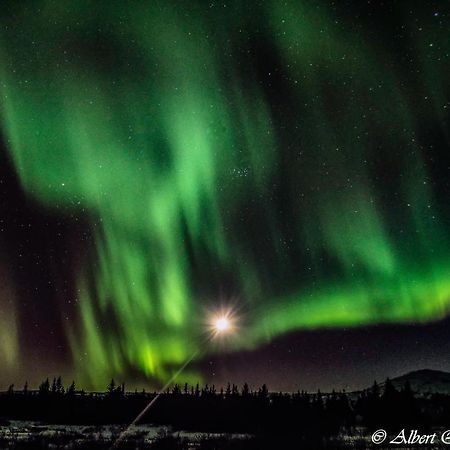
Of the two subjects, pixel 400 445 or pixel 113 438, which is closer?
pixel 400 445

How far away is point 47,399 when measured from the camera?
93812 mm

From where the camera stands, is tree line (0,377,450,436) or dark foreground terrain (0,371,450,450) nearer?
dark foreground terrain (0,371,450,450)

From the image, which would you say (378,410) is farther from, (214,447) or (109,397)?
(109,397)

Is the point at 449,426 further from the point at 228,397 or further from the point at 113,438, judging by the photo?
the point at 228,397

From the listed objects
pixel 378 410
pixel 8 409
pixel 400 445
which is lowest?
pixel 400 445

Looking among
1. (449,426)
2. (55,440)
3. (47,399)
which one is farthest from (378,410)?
(47,399)

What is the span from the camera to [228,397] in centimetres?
9850

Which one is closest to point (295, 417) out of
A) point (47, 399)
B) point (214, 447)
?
point (214, 447)

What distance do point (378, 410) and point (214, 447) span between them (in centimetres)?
3068

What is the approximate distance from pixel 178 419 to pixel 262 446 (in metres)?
37.9

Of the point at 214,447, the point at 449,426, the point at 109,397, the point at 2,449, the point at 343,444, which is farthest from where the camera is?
the point at 109,397

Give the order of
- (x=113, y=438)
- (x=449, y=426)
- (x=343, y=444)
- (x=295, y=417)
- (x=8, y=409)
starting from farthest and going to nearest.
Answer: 1. (x=8, y=409)
2. (x=295, y=417)
3. (x=449, y=426)
4. (x=113, y=438)
5. (x=343, y=444)

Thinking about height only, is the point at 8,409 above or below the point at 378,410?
above

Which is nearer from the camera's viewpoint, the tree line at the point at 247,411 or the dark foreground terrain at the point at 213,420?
the dark foreground terrain at the point at 213,420
